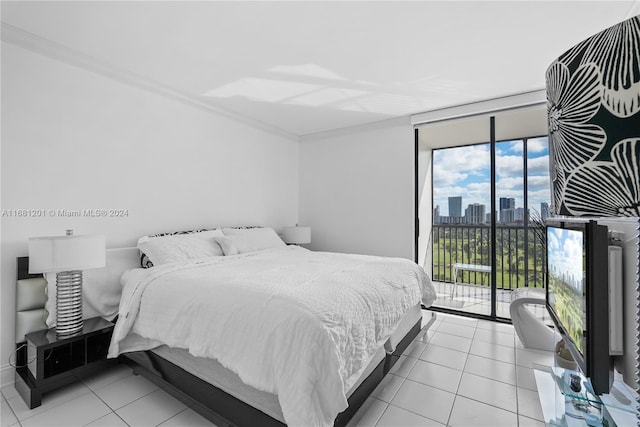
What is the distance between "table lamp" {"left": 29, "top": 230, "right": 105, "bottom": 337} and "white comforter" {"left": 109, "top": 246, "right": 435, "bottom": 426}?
1.00ft

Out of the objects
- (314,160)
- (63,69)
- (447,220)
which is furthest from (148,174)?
(447,220)

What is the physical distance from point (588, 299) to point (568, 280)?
51 centimetres

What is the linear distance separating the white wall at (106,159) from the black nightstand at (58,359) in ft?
1.08

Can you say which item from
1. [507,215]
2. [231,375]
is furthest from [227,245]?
[507,215]

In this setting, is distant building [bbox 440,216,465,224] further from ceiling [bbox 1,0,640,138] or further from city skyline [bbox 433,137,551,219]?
ceiling [bbox 1,0,640,138]

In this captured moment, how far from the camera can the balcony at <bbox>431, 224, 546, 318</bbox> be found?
422 cm

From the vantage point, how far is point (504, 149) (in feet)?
13.5

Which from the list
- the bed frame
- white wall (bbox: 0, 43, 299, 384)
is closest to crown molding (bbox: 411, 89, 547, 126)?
white wall (bbox: 0, 43, 299, 384)

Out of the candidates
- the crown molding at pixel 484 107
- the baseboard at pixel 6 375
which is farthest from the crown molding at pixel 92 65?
the crown molding at pixel 484 107

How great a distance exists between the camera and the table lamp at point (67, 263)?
78.0 inches

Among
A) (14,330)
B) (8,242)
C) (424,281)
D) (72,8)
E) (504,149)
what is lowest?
(14,330)

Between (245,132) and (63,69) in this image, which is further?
(245,132)

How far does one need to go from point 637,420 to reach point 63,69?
13.5 feet

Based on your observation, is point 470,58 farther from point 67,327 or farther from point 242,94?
point 67,327
